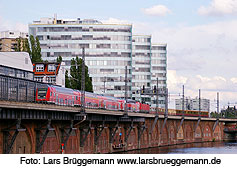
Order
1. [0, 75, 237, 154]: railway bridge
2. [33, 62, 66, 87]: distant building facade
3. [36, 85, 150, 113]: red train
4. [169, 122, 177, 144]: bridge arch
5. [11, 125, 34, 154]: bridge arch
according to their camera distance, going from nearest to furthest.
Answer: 1. [0, 75, 237, 154]: railway bridge
2. [11, 125, 34, 154]: bridge arch
3. [36, 85, 150, 113]: red train
4. [33, 62, 66, 87]: distant building facade
5. [169, 122, 177, 144]: bridge arch

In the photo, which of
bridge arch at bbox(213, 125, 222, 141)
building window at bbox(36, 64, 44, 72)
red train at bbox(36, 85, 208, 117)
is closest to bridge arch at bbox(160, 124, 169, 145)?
red train at bbox(36, 85, 208, 117)

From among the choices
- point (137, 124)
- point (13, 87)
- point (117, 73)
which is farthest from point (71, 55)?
point (13, 87)

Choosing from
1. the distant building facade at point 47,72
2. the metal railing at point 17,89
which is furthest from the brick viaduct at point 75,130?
the distant building facade at point 47,72

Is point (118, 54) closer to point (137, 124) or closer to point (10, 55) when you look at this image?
point (137, 124)

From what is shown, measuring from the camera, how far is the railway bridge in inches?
2413

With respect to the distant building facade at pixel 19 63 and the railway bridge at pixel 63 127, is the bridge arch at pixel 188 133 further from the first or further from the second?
the distant building facade at pixel 19 63

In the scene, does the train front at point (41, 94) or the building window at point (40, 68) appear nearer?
the train front at point (41, 94)

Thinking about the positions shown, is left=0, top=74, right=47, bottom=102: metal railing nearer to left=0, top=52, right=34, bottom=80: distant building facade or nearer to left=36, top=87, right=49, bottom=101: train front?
left=36, top=87, right=49, bottom=101: train front

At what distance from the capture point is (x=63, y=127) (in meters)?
79.8

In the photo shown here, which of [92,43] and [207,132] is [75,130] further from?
[207,132]

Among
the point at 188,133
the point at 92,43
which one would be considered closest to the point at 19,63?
the point at 188,133

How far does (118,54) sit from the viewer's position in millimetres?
194625

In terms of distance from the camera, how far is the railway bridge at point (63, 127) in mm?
61281
